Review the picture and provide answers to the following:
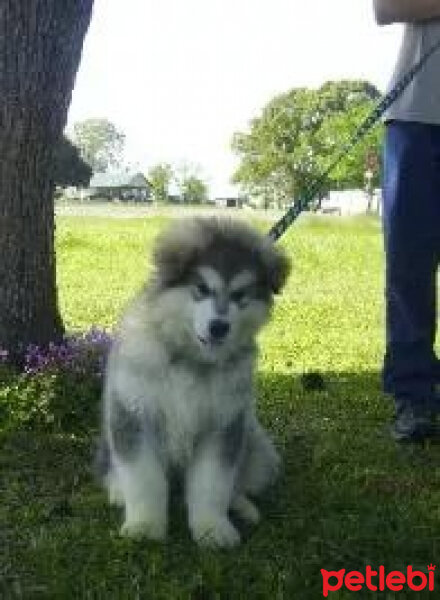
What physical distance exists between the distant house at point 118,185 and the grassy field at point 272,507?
180 feet

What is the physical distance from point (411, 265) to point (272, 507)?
1515 millimetres

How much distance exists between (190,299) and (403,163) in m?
1.82

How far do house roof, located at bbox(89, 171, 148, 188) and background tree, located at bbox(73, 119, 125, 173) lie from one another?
39.3 feet

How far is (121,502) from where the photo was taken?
4.38 metres

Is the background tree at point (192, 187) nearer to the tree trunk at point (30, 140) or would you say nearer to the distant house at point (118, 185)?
the distant house at point (118, 185)

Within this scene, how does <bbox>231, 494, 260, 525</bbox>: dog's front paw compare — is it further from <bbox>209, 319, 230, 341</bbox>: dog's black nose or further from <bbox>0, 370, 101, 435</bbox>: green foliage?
<bbox>0, 370, 101, 435</bbox>: green foliage

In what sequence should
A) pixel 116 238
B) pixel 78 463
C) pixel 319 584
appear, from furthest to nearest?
pixel 116 238, pixel 78 463, pixel 319 584

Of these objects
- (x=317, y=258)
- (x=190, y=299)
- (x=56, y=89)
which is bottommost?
(x=317, y=258)

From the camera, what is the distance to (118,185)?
2776 inches

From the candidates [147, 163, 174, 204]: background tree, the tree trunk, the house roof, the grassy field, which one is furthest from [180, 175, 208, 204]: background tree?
the tree trunk

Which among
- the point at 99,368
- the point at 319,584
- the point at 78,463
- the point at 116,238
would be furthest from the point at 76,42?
the point at 116,238

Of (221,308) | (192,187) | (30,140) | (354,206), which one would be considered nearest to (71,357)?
(30,140)

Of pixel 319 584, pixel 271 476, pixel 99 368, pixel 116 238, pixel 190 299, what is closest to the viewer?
pixel 319 584

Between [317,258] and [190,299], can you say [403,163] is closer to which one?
[190,299]
